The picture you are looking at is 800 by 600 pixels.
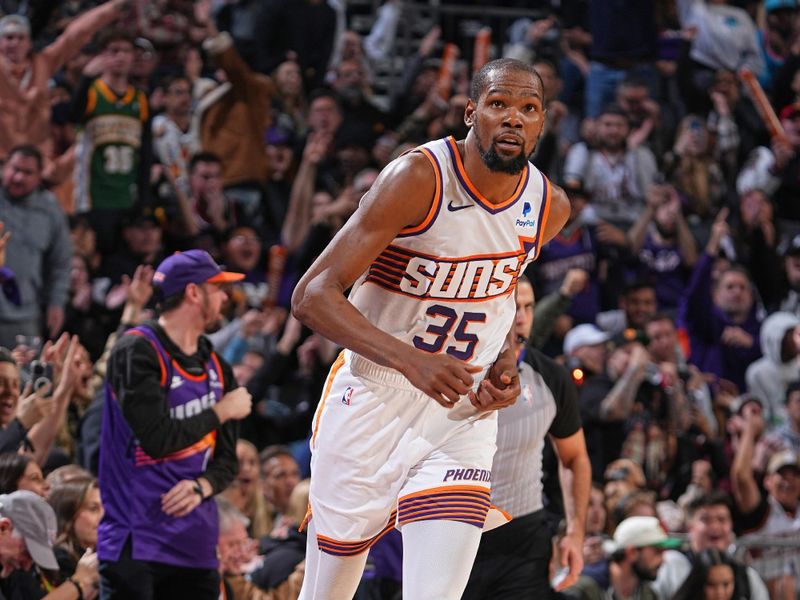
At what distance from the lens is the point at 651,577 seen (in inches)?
330

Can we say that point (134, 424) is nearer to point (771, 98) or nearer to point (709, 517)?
point (709, 517)

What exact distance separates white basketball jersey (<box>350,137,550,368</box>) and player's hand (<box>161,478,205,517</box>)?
170 cm

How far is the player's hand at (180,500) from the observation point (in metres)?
6.07

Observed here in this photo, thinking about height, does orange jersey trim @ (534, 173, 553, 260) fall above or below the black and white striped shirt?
above

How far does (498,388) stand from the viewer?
4617mm

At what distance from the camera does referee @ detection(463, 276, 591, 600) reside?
19.6 ft

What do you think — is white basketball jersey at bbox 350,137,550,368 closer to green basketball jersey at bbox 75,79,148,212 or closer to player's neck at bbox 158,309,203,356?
player's neck at bbox 158,309,203,356

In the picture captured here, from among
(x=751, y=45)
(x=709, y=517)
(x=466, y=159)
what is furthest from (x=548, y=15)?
(x=466, y=159)

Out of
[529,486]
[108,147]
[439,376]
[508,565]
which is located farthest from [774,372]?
[439,376]

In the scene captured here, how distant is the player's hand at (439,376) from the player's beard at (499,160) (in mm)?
701

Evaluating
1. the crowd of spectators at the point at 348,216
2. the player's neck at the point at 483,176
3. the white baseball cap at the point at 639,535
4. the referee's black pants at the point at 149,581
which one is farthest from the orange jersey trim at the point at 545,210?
the white baseball cap at the point at 639,535

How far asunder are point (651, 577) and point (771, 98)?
346 inches

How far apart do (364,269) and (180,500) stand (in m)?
2.02

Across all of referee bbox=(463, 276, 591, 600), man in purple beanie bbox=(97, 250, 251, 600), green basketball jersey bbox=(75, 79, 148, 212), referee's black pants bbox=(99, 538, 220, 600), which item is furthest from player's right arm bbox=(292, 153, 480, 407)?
green basketball jersey bbox=(75, 79, 148, 212)
